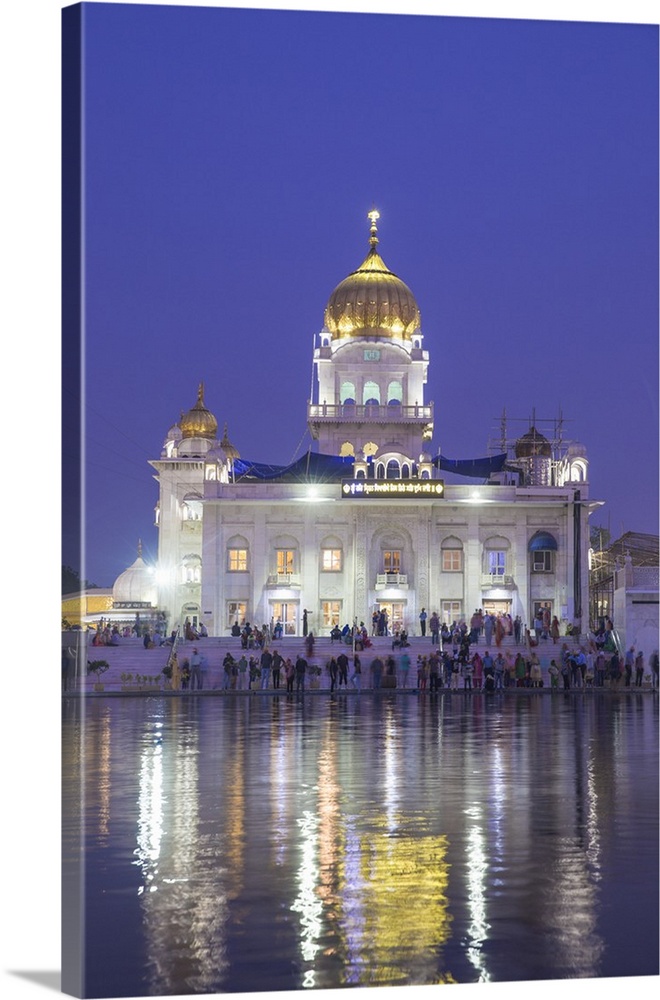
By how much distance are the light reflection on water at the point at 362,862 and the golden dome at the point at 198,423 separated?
48.5 metres

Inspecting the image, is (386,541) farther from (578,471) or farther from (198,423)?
(198,423)

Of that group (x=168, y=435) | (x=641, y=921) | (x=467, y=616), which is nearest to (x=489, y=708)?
(x=641, y=921)

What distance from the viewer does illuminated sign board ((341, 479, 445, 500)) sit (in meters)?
53.0

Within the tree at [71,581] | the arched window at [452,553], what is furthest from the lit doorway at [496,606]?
the tree at [71,581]

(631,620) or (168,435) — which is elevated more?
(168,435)

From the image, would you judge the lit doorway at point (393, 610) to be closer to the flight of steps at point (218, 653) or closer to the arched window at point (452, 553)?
the arched window at point (452, 553)

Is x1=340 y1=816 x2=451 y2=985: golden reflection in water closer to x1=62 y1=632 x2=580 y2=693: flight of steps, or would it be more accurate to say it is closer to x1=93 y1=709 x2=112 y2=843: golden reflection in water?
x1=93 y1=709 x2=112 y2=843: golden reflection in water


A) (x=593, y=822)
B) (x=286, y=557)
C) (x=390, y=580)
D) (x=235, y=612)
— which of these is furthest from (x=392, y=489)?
(x=593, y=822)

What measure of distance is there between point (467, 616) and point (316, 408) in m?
10.7

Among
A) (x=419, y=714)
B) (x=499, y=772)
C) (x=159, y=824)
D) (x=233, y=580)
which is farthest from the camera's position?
(x=233, y=580)

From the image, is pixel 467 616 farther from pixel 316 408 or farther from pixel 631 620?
pixel 631 620

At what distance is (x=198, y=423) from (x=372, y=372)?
389 inches
